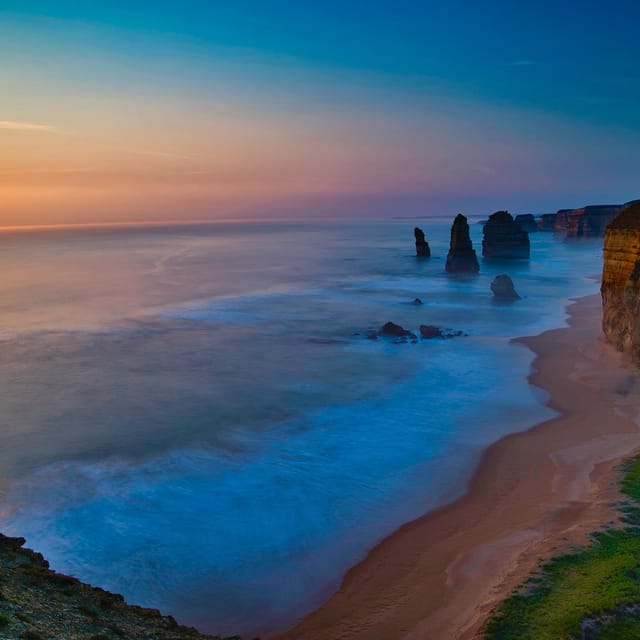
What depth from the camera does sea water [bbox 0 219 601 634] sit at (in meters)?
14.0

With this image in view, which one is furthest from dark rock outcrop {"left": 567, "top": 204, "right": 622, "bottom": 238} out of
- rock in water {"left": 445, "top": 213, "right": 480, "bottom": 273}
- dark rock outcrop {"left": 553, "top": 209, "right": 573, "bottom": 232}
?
rock in water {"left": 445, "top": 213, "right": 480, "bottom": 273}

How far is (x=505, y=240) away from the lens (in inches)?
3885

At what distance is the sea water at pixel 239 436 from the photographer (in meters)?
14.0

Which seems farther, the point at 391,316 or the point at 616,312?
the point at 391,316

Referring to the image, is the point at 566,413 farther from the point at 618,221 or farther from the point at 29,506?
the point at 29,506

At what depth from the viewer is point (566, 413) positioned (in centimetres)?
2258

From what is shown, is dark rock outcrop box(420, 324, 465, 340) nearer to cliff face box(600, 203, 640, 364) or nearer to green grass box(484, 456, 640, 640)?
cliff face box(600, 203, 640, 364)

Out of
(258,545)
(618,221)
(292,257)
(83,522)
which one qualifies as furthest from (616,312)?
(292,257)

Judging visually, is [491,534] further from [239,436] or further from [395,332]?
[395,332]

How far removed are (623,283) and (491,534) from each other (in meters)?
21.2

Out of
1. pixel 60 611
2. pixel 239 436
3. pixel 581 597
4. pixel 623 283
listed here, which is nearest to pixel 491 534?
pixel 581 597

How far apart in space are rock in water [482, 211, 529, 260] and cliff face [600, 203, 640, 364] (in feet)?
221

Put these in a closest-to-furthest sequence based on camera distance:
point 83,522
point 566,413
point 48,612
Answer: point 48,612
point 83,522
point 566,413

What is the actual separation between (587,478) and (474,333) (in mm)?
24416
